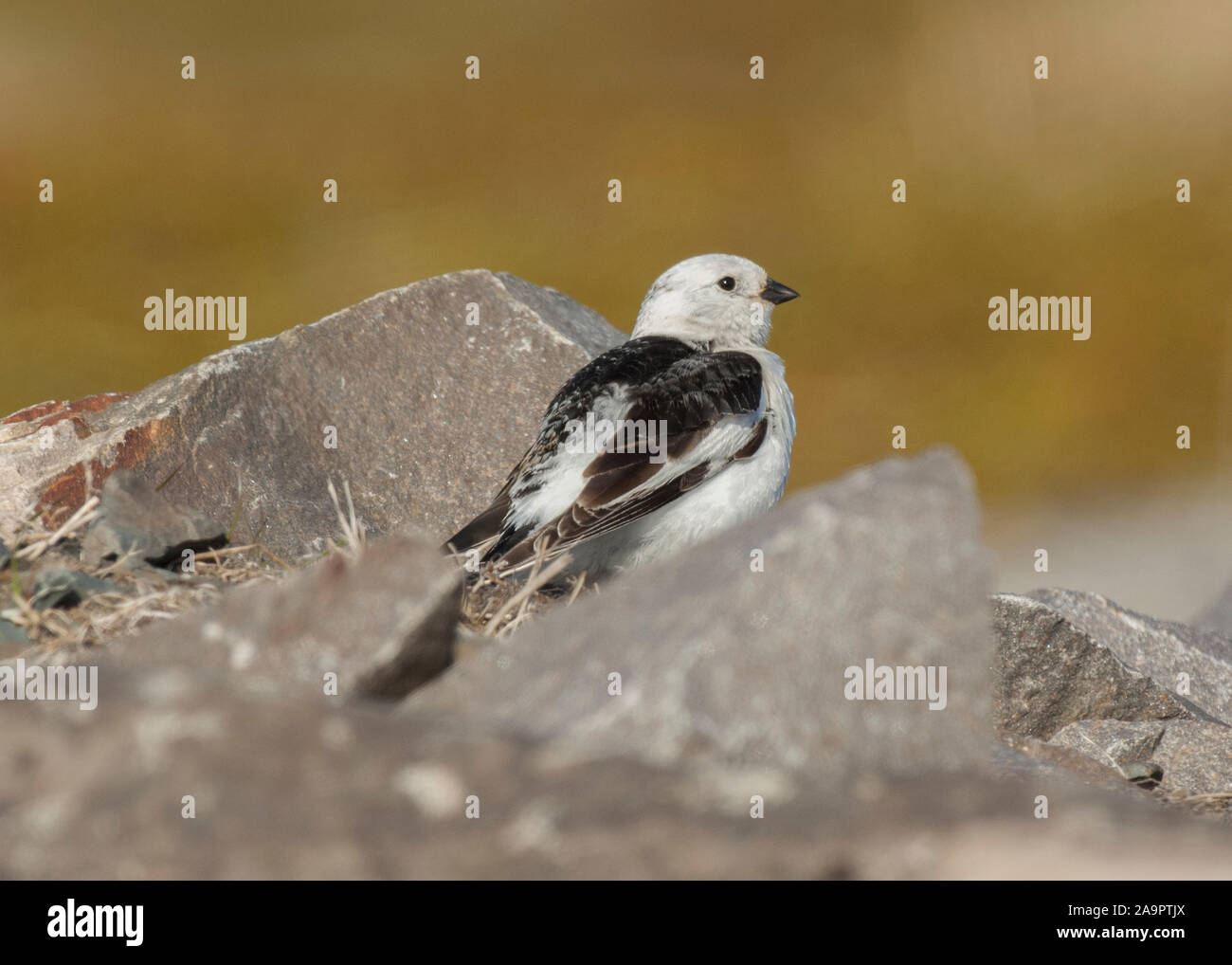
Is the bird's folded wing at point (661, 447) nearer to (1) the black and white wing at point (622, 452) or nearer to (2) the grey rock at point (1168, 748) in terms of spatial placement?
(1) the black and white wing at point (622, 452)

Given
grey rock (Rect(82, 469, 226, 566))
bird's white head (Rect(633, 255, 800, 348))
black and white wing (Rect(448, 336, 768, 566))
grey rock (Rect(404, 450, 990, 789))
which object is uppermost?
bird's white head (Rect(633, 255, 800, 348))

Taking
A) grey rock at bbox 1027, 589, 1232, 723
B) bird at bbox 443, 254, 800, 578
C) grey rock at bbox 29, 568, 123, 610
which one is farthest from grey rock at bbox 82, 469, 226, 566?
grey rock at bbox 1027, 589, 1232, 723

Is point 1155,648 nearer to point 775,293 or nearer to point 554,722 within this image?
point 775,293

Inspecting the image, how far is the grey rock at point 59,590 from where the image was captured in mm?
4172

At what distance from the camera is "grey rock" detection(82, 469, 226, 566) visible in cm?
463

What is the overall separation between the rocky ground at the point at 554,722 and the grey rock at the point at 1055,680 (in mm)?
395

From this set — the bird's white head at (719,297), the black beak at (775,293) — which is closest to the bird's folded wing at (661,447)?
the bird's white head at (719,297)

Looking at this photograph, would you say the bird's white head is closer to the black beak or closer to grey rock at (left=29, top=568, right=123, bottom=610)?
the black beak

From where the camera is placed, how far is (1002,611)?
5758mm

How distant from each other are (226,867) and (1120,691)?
443 centimetres

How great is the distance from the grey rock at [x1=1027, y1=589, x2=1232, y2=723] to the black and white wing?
1888 millimetres

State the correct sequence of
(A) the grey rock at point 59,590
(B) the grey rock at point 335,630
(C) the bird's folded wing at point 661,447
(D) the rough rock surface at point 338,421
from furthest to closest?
1. (D) the rough rock surface at point 338,421
2. (C) the bird's folded wing at point 661,447
3. (A) the grey rock at point 59,590
4. (B) the grey rock at point 335,630
